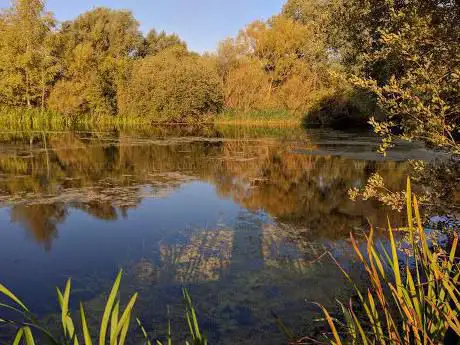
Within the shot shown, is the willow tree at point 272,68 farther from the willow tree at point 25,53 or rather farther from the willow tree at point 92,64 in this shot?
the willow tree at point 25,53

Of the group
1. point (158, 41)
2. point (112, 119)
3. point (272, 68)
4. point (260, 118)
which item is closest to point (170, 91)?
point (112, 119)

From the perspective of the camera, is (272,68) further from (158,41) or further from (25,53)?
(25,53)

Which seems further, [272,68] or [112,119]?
[272,68]

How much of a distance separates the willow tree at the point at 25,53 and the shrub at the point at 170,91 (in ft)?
19.1

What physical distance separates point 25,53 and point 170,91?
10.5 metres

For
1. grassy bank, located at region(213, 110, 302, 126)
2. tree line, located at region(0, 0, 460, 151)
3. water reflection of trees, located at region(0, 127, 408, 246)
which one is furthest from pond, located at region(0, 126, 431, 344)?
grassy bank, located at region(213, 110, 302, 126)

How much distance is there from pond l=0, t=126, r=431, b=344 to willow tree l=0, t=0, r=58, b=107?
64.6ft

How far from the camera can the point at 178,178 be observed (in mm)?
10367

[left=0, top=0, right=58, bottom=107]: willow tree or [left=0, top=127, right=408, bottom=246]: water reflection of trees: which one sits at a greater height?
[left=0, top=0, right=58, bottom=107]: willow tree

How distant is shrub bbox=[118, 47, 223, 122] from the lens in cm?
3077

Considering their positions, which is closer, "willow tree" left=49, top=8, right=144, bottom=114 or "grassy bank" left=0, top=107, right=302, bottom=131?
"grassy bank" left=0, top=107, right=302, bottom=131

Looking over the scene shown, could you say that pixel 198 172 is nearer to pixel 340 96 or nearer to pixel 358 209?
pixel 358 209

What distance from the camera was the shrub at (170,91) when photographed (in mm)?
30766

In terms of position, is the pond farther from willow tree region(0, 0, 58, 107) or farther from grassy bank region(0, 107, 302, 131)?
willow tree region(0, 0, 58, 107)
